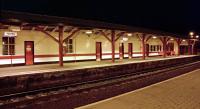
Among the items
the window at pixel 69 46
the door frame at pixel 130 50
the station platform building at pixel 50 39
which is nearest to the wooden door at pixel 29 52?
the station platform building at pixel 50 39

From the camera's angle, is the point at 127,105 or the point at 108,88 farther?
the point at 108,88

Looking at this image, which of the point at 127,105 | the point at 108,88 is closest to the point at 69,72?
the point at 108,88

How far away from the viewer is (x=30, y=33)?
60.5ft

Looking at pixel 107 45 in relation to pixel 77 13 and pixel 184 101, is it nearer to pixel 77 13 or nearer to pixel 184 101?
pixel 184 101

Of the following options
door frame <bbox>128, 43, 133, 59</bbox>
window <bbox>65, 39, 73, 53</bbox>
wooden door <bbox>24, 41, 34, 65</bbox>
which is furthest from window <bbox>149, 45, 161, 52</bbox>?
wooden door <bbox>24, 41, 34, 65</bbox>

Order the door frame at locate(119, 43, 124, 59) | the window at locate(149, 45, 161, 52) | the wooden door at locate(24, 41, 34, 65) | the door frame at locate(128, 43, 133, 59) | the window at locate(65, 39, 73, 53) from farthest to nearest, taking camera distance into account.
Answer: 1. the window at locate(149, 45, 161, 52)
2. the door frame at locate(128, 43, 133, 59)
3. the door frame at locate(119, 43, 124, 59)
4. the window at locate(65, 39, 73, 53)
5. the wooden door at locate(24, 41, 34, 65)

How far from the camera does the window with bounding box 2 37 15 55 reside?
17.2m

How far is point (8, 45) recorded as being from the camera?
17.4 meters

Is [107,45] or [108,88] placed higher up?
[107,45]

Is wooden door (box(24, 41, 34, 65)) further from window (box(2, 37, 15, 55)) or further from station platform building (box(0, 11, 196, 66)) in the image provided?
window (box(2, 37, 15, 55))

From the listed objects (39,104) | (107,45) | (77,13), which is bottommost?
(39,104)

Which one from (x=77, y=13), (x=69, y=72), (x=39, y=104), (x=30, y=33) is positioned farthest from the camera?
(x=77, y=13)

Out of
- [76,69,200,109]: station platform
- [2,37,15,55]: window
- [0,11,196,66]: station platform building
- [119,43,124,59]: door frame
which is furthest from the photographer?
[119,43,124,59]: door frame

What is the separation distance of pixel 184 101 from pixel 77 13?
68978 mm
